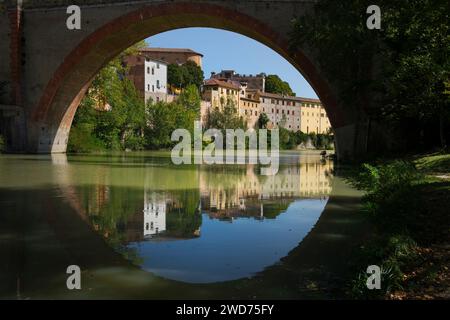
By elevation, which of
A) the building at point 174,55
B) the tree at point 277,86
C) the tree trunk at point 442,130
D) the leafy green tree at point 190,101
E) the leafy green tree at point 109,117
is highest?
the building at point 174,55

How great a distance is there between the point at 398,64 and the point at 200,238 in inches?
506

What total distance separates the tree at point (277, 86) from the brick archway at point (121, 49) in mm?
88373

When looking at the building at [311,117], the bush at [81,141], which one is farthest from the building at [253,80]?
the bush at [81,141]

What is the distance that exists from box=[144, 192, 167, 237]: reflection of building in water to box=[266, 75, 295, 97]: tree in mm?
106889

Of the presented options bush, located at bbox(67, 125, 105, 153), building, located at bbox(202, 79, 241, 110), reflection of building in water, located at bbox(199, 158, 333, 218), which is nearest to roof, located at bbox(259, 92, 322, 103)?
building, located at bbox(202, 79, 241, 110)

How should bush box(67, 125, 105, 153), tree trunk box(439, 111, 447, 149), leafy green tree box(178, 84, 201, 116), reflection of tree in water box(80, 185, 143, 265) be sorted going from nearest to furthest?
1. reflection of tree in water box(80, 185, 143, 265)
2. tree trunk box(439, 111, 447, 149)
3. bush box(67, 125, 105, 153)
4. leafy green tree box(178, 84, 201, 116)

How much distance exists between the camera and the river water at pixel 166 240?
4613 millimetres

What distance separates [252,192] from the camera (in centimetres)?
1182

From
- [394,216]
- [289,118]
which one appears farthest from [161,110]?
[289,118]

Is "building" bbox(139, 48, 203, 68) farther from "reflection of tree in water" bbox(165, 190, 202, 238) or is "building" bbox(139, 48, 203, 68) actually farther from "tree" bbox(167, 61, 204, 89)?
"reflection of tree in water" bbox(165, 190, 202, 238)

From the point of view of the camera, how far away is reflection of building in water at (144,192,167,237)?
7.14m

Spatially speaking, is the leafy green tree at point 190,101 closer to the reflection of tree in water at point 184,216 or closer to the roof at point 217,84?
the roof at point 217,84

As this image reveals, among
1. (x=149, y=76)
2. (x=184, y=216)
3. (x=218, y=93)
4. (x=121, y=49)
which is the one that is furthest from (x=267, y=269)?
(x=218, y=93)

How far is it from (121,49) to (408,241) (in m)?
25.3
